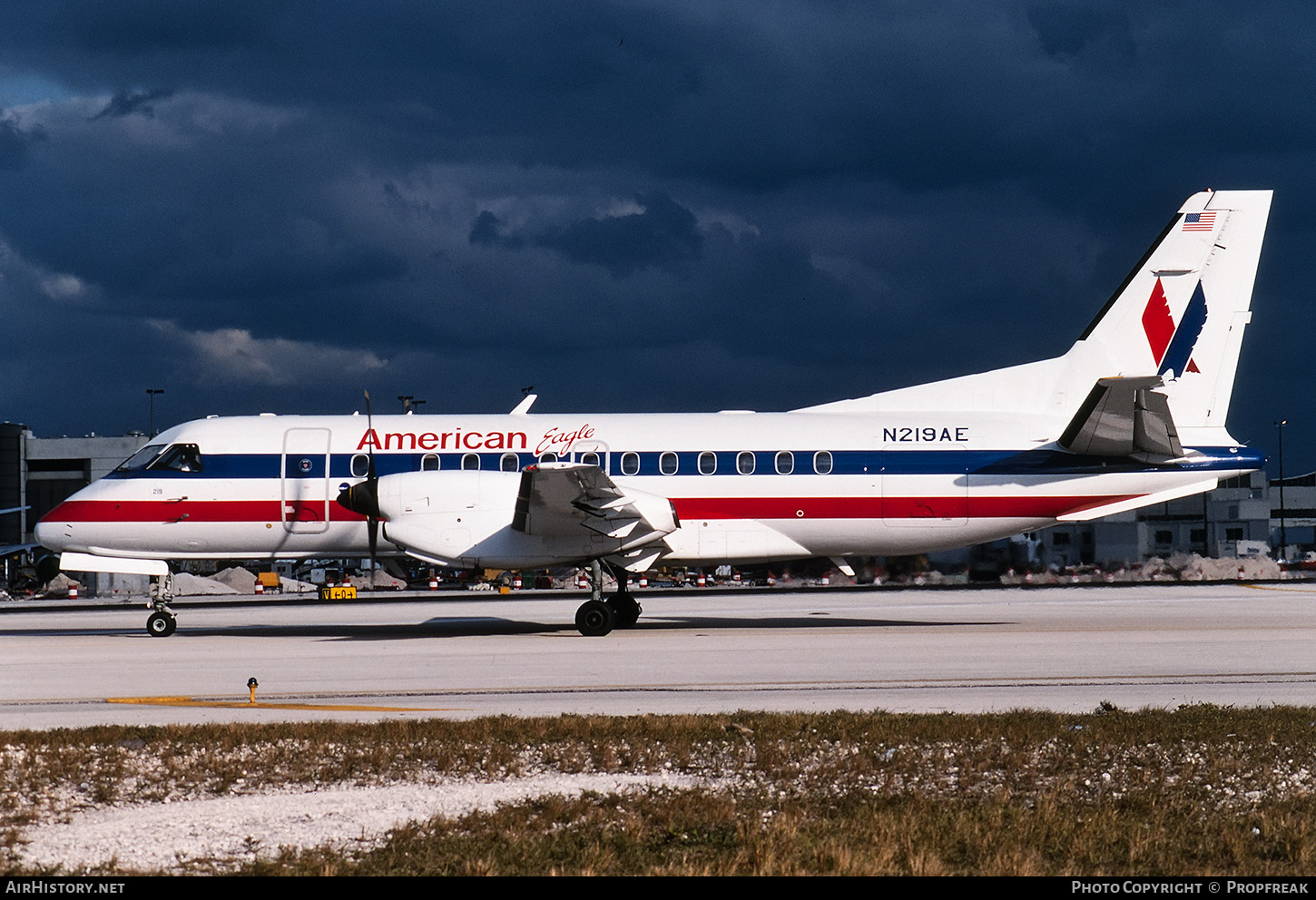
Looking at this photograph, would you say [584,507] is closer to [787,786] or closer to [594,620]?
[594,620]

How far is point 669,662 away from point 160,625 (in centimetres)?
1079

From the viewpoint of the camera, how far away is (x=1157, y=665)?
570 inches

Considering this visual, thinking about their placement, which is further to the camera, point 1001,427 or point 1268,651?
point 1001,427

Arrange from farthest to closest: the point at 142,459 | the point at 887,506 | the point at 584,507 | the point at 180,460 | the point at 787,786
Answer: the point at 142,459 < the point at 180,460 < the point at 887,506 < the point at 584,507 < the point at 787,786

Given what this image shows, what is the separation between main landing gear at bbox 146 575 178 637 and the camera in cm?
2084

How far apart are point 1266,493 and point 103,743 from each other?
76.8 meters

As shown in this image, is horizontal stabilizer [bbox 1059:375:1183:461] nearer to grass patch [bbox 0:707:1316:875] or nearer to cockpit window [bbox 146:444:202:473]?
grass patch [bbox 0:707:1316:875]

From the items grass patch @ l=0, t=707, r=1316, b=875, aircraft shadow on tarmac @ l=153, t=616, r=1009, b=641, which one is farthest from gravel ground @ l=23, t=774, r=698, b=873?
aircraft shadow on tarmac @ l=153, t=616, r=1009, b=641

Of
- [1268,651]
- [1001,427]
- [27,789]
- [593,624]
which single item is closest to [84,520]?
[593,624]

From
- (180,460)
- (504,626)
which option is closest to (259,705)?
(504,626)

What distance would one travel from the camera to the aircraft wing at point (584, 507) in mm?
18328

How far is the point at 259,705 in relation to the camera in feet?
39.9
